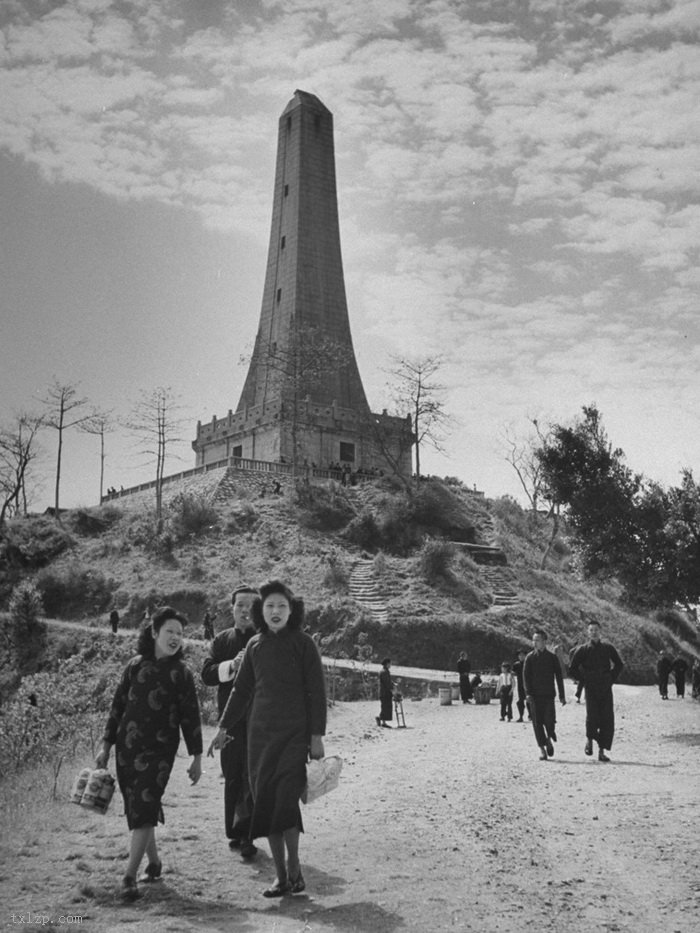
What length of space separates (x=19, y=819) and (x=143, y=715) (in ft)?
8.88

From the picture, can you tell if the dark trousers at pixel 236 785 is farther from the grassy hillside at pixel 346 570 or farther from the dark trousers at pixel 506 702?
the grassy hillside at pixel 346 570

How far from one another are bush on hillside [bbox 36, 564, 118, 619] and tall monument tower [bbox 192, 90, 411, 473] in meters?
13.5

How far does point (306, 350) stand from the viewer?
159 ft

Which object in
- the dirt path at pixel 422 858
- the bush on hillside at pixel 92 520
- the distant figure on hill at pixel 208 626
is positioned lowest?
the dirt path at pixel 422 858

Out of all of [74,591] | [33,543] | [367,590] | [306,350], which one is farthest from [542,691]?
[306,350]

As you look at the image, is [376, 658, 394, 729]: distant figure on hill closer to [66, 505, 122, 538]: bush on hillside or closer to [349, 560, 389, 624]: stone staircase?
[349, 560, 389, 624]: stone staircase

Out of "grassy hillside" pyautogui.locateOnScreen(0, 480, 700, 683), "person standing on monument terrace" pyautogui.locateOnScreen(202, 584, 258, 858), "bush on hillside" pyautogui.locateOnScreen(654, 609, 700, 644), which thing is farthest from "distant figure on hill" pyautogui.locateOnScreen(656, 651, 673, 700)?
"bush on hillside" pyautogui.locateOnScreen(654, 609, 700, 644)

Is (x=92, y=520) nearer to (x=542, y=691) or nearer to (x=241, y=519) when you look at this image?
(x=241, y=519)

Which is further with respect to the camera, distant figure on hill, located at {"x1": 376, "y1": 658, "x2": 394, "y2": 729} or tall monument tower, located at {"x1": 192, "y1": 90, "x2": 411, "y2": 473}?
tall monument tower, located at {"x1": 192, "y1": 90, "x2": 411, "y2": 473}

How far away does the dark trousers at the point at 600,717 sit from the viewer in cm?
1119

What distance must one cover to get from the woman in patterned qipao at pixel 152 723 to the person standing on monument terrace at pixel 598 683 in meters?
6.79

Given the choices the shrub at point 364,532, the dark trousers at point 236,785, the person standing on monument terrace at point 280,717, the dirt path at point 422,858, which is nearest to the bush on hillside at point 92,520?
the shrub at point 364,532

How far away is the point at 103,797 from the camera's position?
18.7 feet

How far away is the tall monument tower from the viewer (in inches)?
1956
